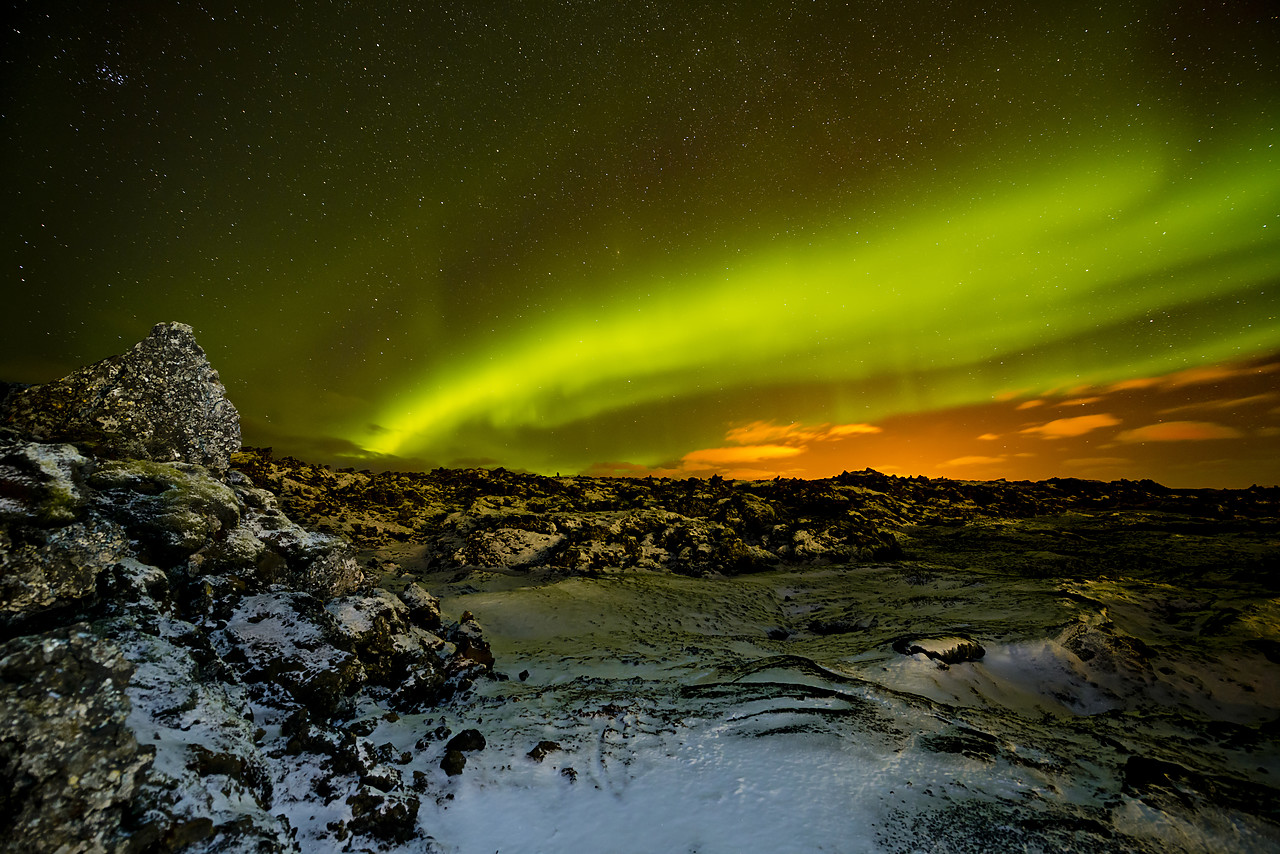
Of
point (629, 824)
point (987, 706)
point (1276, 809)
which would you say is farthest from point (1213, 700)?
point (629, 824)

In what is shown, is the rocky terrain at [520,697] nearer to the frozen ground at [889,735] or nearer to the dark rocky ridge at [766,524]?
the frozen ground at [889,735]

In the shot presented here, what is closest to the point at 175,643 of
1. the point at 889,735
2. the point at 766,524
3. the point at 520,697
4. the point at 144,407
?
the point at 520,697

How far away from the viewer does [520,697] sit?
7.56 metres

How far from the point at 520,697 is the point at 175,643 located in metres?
4.34

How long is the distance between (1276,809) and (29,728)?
32.6 ft

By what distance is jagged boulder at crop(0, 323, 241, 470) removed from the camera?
25.6 ft

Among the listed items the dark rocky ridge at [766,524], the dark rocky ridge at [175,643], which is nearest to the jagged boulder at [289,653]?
the dark rocky ridge at [175,643]

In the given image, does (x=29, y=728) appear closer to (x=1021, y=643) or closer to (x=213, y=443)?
(x=213, y=443)

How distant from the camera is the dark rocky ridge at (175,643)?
3.17 m

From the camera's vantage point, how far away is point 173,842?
3133 mm

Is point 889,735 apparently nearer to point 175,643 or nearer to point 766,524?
point 175,643

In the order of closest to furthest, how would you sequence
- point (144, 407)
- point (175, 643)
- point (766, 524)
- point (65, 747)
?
point (65, 747)
point (175, 643)
point (144, 407)
point (766, 524)

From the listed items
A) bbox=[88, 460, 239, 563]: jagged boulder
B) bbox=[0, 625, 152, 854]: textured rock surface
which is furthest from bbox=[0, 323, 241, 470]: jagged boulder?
bbox=[0, 625, 152, 854]: textured rock surface

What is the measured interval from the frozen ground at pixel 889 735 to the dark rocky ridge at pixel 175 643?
672mm
